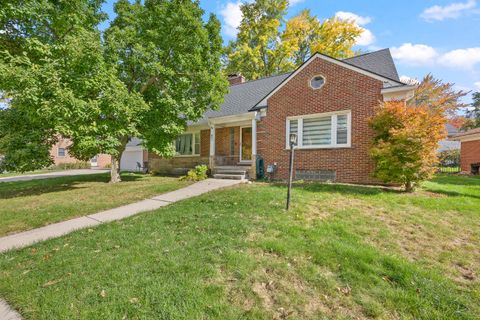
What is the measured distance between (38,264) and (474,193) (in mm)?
10777

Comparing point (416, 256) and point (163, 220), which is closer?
point (416, 256)

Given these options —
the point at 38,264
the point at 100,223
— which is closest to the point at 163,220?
the point at 100,223

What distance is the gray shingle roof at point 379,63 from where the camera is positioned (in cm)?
1001

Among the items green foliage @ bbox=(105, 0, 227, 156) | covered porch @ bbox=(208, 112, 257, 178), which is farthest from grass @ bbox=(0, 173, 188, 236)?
covered porch @ bbox=(208, 112, 257, 178)

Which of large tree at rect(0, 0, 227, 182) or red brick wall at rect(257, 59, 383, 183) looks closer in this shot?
large tree at rect(0, 0, 227, 182)

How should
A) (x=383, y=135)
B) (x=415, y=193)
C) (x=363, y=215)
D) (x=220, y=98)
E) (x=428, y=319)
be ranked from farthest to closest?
(x=220, y=98) < (x=383, y=135) < (x=415, y=193) < (x=363, y=215) < (x=428, y=319)

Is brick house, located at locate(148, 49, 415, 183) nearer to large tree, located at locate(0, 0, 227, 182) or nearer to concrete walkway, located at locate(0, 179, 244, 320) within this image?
large tree, located at locate(0, 0, 227, 182)

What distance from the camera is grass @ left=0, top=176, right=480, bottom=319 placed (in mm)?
2523

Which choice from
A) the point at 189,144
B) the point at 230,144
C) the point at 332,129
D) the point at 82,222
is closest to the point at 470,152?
the point at 332,129

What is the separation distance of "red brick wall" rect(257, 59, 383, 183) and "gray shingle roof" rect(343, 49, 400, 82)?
5.83ft

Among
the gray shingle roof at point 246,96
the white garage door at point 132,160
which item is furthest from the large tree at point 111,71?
the white garage door at point 132,160

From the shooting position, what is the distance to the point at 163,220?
515cm

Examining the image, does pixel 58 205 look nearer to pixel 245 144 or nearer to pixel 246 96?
pixel 245 144

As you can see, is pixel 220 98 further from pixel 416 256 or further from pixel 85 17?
pixel 416 256
